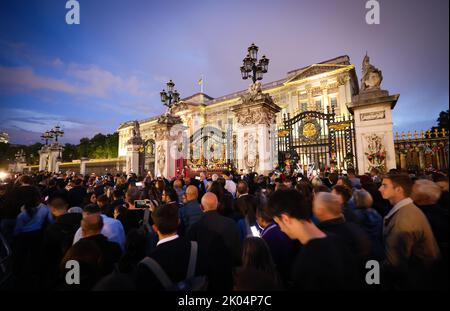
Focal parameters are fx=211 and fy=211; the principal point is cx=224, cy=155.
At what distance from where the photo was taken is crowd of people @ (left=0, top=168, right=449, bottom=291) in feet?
5.21

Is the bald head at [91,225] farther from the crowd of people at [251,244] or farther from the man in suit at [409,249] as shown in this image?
the man in suit at [409,249]

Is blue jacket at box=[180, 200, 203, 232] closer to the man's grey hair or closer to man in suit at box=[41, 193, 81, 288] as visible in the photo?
man in suit at box=[41, 193, 81, 288]

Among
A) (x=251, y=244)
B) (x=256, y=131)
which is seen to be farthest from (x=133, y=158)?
(x=251, y=244)

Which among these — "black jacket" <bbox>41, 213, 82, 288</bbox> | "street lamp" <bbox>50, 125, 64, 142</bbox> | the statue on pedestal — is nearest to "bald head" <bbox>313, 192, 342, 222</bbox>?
"black jacket" <bbox>41, 213, 82, 288</bbox>

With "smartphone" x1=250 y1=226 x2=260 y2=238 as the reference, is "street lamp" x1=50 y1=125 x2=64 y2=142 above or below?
above

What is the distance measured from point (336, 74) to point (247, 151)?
35.3 meters

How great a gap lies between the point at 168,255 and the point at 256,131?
883cm

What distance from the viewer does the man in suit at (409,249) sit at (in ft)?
7.48

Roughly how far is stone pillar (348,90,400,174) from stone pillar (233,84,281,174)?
3.77 metres

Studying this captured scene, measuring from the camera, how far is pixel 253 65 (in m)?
10.3
